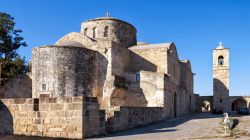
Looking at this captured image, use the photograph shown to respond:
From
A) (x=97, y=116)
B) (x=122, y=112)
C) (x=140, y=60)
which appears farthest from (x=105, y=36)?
(x=97, y=116)

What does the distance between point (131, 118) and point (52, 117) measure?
5737 mm

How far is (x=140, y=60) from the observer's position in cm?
2841

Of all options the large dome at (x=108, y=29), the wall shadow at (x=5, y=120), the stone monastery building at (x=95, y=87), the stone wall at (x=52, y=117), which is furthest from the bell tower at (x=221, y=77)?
the wall shadow at (x=5, y=120)

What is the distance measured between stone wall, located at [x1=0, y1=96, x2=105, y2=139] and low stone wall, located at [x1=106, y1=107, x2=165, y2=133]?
1.85 meters

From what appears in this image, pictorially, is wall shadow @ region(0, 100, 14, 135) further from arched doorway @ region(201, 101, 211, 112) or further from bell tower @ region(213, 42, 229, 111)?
arched doorway @ region(201, 101, 211, 112)

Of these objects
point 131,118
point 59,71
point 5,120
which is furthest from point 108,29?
point 5,120

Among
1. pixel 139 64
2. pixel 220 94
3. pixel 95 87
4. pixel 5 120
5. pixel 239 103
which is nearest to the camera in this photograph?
pixel 5 120

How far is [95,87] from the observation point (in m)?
24.1

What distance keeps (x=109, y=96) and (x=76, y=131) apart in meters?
11.5

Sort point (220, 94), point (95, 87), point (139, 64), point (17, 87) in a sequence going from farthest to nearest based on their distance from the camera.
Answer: point (220, 94) → point (139, 64) → point (17, 87) → point (95, 87)

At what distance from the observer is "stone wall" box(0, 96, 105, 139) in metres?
12.1

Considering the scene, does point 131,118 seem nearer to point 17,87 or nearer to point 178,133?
point 178,133

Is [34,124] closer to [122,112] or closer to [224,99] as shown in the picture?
[122,112]

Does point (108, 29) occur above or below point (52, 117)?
above
